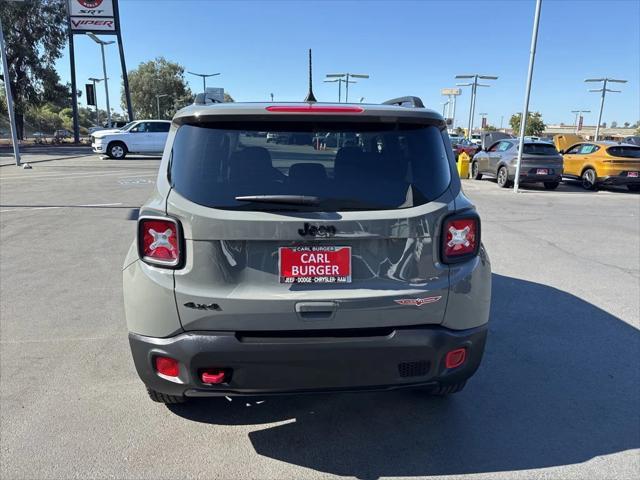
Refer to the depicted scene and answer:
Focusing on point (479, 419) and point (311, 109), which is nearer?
point (311, 109)

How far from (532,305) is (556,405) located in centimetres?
195

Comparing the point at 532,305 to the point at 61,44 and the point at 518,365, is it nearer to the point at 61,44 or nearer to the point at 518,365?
the point at 518,365

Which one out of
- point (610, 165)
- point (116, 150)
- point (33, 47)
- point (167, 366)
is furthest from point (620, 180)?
point (33, 47)

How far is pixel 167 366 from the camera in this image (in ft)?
7.87

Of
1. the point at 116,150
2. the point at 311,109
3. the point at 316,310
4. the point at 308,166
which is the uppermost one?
Result: the point at 311,109

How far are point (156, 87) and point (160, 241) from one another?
8720 centimetres

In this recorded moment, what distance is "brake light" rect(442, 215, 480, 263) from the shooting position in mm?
2430

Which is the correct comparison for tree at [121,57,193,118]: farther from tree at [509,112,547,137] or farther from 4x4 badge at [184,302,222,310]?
4x4 badge at [184,302,222,310]

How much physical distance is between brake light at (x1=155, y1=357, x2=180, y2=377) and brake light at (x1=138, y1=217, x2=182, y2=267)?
1.58 ft

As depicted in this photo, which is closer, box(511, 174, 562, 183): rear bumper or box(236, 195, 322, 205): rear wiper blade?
box(236, 195, 322, 205): rear wiper blade

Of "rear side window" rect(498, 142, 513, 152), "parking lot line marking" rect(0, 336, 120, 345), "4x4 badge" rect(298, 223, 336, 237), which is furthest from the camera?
"rear side window" rect(498, 142, 513, 152)

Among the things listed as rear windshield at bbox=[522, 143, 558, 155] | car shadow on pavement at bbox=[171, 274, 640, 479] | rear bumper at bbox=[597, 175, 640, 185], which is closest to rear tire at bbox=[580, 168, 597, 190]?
rear bumper at bbox=[597, 175, 640, 185]

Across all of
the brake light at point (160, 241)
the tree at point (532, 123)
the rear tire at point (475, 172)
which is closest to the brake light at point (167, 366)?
the brake light at point (160, 241)

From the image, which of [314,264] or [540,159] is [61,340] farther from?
[540,159]
